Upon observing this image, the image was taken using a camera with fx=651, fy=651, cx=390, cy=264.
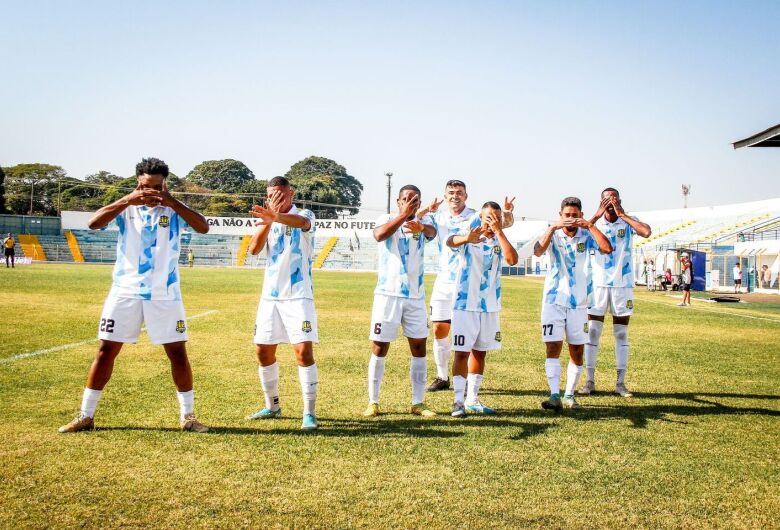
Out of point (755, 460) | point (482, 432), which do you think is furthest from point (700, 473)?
point (482, 432)

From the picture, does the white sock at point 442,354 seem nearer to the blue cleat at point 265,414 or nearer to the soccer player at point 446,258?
the soccer player at point 446,258

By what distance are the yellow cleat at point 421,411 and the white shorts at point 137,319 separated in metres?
2.59

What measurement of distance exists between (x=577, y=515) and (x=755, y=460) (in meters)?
2.28

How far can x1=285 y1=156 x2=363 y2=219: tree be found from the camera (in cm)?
9350

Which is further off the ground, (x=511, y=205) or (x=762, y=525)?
(x=511, y=205)

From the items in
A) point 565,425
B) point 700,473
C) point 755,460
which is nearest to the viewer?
point 700,473

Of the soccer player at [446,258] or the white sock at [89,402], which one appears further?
the soccer player at [446,258]

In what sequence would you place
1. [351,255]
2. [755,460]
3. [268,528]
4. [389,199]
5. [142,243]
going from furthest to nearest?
[389,199]
[351,255]
[142,243]
[755,460]
[268,528]

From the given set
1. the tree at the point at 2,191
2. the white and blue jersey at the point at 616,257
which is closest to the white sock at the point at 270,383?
the white and blue jersey at the point at 616,257

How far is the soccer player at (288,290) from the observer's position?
20.5ft

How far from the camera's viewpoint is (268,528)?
12.6 feet

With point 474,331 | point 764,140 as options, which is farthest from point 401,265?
point 764,140

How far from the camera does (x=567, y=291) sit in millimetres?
7441

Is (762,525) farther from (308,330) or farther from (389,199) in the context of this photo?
(389,199)
